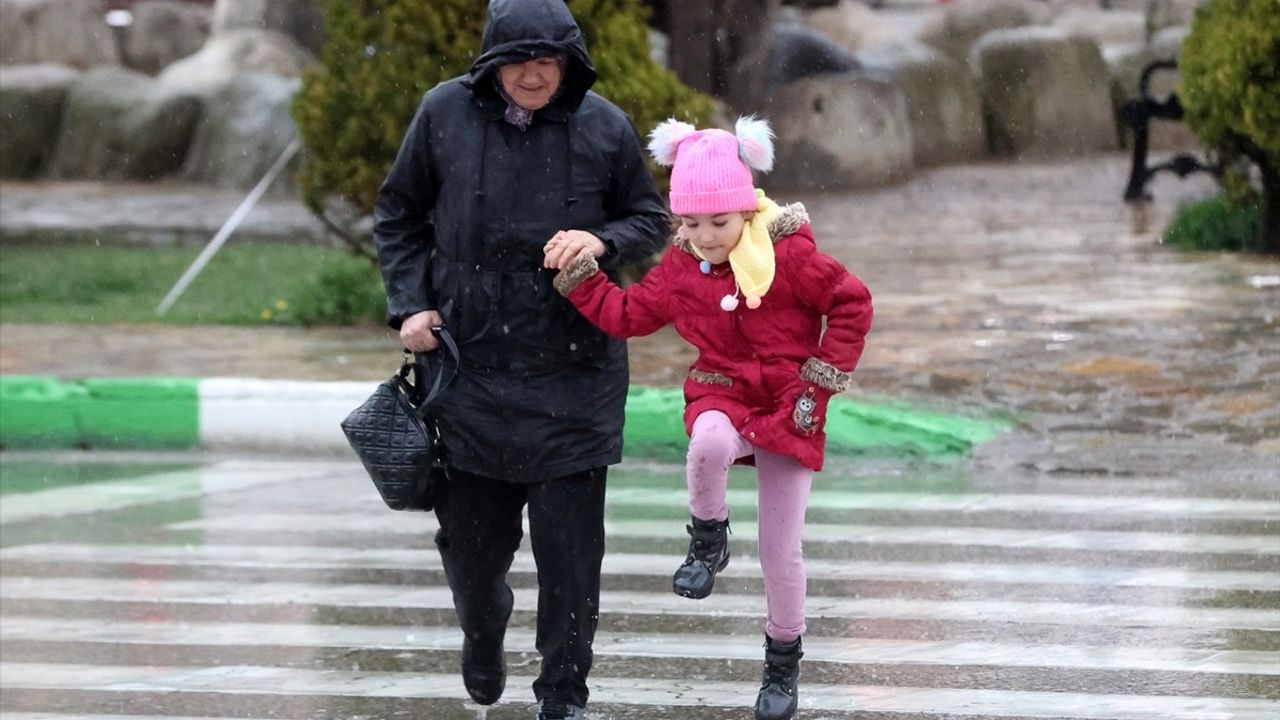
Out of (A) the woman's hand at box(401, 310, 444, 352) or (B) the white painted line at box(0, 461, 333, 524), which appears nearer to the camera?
(A) the woman's hand at box(401, 310, 444, 352)

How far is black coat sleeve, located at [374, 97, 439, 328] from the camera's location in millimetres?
5195

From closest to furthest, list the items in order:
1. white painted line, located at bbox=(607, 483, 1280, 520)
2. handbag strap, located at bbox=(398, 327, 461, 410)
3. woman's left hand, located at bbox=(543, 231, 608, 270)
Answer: woman's left hand, located at bbox=(543, 231, 608, 270)
handbag strap, located at bbox=(398, 327, 461, 410)
white painted line, located at bbox=(607, 483, 1280, 520)

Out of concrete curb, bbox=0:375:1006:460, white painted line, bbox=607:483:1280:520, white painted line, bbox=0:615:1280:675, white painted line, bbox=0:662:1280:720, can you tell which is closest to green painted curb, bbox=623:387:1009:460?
concrete curb, bbox=0:375:1006:460

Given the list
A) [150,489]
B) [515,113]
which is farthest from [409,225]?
[150,489]

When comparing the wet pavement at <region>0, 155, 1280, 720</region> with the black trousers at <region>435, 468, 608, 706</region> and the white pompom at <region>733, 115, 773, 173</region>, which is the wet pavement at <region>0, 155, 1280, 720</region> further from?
the white pompom at <region>733, 115, 773, 173</region>

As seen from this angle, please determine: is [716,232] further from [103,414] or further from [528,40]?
[103,414]

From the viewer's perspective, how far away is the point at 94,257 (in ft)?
59.3

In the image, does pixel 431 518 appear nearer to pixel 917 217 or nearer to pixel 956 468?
pixel 956 468

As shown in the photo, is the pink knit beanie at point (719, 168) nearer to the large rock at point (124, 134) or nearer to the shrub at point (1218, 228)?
the shrub at point (1218, 228)

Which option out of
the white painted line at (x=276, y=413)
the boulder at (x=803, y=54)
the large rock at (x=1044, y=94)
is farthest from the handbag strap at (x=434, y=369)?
the large rock at (x=1044, y=94)

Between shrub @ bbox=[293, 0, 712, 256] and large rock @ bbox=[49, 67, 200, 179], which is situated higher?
shrub @ bbox=[293, 0, 712, 256]

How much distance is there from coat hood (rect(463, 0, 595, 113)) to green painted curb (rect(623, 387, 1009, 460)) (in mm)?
4965

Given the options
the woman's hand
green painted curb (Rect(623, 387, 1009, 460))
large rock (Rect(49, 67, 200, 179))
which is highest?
the woman's hand

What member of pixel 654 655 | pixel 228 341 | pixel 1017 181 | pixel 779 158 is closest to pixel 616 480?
pixel 654 655
